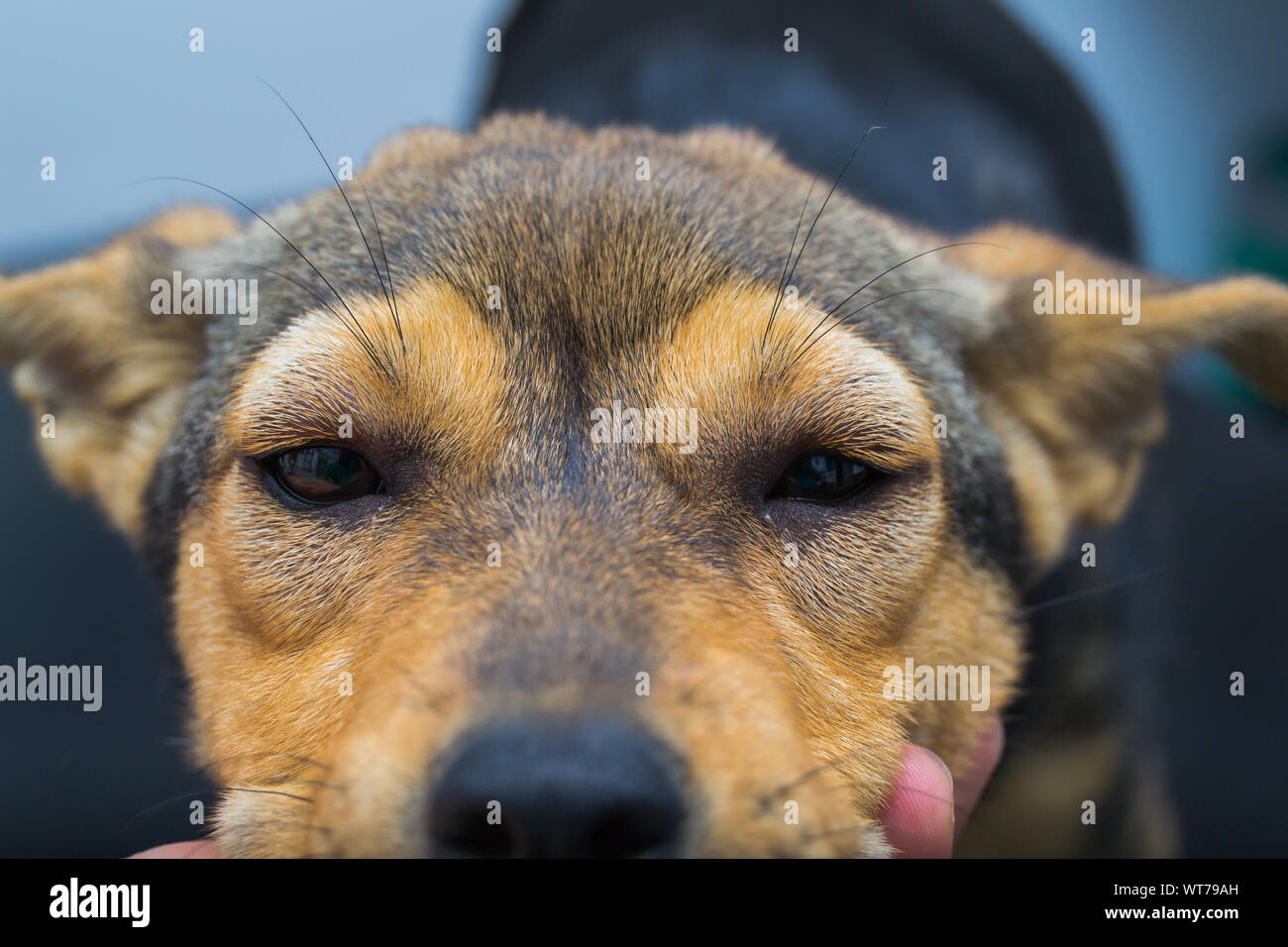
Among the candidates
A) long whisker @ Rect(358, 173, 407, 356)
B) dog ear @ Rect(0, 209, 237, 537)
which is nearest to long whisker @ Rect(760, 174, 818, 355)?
long whisker @ Rect(358, 173, 407, 356)

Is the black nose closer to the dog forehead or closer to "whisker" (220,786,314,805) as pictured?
"whisker" (220,786,314,805)

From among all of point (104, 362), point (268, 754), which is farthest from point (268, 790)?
point (104, 362)

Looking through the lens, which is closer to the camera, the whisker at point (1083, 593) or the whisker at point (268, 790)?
the whisker at point (268, 790)

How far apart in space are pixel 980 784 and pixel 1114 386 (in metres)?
1.70

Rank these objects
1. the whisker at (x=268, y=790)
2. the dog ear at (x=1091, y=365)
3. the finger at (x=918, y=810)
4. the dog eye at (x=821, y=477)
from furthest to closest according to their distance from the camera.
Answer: the dog ear at (x=1091, y=365), the dog eye at (x=821, y=477), the finger at (x=918, y=810), the whisker at (x=268, y=790)

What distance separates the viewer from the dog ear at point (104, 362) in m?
4.10

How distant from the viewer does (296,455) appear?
3.29m

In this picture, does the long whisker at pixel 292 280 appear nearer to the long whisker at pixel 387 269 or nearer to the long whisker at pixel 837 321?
the long whisker at pixel 387 269

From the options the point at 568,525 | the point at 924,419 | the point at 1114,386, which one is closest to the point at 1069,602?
the point at 1114,386

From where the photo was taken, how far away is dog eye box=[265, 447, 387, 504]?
3.25 m

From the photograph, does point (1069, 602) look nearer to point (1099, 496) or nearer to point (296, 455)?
point (1099, 496)

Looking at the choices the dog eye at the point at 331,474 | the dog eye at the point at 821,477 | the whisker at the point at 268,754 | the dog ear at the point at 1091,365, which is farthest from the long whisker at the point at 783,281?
the whisker at the point at 268,754

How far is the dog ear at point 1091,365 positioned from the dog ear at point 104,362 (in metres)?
3.24

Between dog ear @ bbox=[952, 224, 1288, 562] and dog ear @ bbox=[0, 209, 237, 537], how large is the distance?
10.6ft
